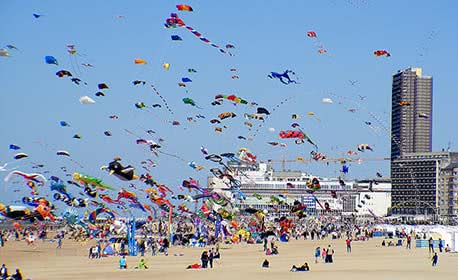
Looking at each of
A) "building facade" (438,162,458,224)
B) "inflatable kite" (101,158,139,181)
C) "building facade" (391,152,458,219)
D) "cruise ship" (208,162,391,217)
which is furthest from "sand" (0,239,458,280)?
"cruise ship" (208,162,391,217)

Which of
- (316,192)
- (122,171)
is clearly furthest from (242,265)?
(316,192)

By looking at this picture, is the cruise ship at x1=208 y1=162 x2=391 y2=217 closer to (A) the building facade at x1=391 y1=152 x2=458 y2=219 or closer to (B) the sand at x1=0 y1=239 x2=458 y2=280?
(A) the building facade at x1=391 y1=152 x2=458 y2=219

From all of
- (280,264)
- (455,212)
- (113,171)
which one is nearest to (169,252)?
(280,264)

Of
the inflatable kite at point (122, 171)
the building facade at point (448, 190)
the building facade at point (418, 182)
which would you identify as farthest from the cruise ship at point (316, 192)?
the inflatable kite at point (122, 171)

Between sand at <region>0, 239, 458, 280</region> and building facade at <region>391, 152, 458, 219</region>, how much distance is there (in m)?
104

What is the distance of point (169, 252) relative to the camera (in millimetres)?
45625

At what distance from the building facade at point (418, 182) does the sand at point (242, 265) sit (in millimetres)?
104257

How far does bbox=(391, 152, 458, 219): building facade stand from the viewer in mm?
154962

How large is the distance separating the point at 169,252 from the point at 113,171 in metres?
19.9

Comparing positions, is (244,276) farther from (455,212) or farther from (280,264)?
(455,212)

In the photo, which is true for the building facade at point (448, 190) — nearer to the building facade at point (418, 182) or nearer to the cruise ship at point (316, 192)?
the building facade at point (418, 182)

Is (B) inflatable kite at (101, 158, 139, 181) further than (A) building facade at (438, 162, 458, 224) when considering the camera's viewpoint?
No

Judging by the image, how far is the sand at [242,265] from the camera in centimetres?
3041

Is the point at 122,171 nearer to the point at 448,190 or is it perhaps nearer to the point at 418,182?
the point at 448,190
